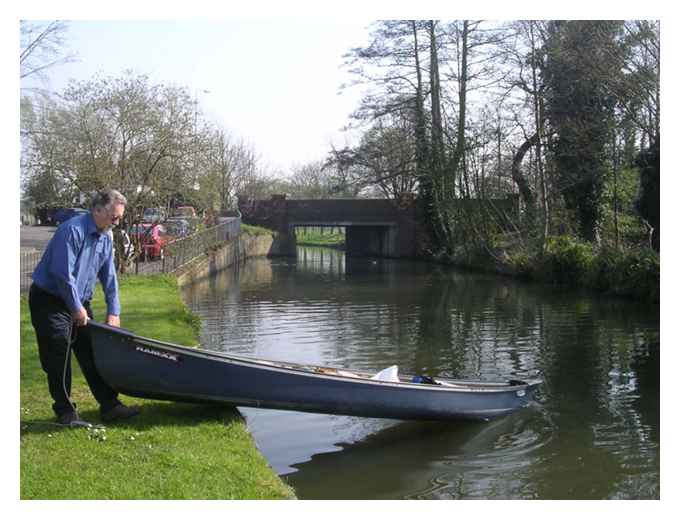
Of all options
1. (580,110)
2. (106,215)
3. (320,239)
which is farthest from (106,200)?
(320,239)

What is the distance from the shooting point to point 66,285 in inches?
221

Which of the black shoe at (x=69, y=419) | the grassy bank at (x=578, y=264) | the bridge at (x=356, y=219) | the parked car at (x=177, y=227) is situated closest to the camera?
the black shoe at (x=69, y=419)

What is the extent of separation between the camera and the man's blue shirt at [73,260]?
221 inches

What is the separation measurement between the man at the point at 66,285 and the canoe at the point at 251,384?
0.32 metres

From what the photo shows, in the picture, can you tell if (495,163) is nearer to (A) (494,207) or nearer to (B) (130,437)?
(A) (494,207)

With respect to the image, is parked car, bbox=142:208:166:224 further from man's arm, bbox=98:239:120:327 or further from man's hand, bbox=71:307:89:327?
man's hand, bbox=71:307:89:327

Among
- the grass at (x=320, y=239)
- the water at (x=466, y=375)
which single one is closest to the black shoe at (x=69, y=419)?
the water at (x=466, y=375)

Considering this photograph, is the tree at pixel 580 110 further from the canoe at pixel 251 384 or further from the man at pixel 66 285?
the man at pixel 66 285

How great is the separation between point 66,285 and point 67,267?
130mm

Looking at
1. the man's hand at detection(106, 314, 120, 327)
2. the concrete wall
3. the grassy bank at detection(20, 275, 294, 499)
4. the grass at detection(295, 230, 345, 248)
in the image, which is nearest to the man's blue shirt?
the man's hand at detection(106, 314, 120, 327)

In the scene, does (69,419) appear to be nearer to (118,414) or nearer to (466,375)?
(118,414)
